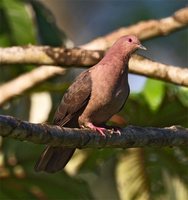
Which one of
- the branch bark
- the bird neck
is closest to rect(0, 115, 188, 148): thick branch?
the branch bark

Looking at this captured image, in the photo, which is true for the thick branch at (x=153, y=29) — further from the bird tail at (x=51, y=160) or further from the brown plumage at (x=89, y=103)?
the bird tail at (x=51, y=160)

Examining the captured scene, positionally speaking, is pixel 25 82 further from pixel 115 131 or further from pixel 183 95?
pixel 115 131

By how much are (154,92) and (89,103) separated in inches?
33.6

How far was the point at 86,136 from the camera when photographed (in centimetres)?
493

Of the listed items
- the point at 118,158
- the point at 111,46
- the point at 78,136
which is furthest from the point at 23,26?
the point at 78,136

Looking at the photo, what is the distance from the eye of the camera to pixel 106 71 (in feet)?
19.8

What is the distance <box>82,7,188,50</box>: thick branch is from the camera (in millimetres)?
6629

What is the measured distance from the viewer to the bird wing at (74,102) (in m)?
5.92

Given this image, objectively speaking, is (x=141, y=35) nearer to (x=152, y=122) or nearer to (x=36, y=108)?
(x=152, y=122)

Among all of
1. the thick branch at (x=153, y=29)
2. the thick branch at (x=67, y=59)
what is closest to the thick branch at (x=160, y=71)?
the thick branch at (x=67, y=59)

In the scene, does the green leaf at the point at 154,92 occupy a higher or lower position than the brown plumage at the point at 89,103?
higher

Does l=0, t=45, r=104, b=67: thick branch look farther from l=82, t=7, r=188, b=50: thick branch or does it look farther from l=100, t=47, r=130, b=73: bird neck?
l=82, t=7, r=188, b=50: thick branch

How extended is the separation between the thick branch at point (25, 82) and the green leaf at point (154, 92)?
81cm

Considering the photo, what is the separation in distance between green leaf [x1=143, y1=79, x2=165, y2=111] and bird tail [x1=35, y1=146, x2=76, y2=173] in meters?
0.92
